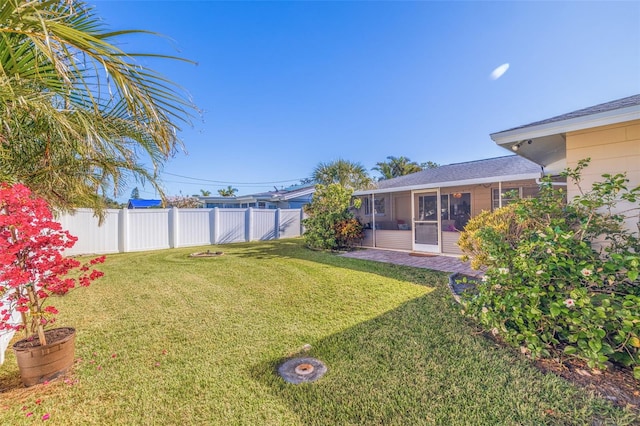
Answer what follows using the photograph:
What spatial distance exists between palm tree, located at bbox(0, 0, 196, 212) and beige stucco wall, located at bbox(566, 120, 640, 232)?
5.46 m

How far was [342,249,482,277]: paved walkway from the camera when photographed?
8.10 m

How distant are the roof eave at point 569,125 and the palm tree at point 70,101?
189 inches

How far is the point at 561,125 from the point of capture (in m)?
3.95

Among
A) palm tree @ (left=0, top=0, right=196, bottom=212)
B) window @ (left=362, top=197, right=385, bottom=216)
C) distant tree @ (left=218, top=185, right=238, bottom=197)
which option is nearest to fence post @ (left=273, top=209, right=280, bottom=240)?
window @ (left=362, top=197, right=385, bottom=216)

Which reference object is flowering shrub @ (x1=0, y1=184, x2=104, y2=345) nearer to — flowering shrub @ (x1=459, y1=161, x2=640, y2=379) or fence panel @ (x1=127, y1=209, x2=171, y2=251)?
flowering shrub @ (x1=459, y1=161, x2=640, y2=379)

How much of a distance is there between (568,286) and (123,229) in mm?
15247

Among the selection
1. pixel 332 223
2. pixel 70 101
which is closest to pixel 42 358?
pixel 70 101

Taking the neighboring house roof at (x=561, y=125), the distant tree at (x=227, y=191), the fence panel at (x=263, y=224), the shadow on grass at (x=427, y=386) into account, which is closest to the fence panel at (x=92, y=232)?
the fence panel at (x=263, y=224)

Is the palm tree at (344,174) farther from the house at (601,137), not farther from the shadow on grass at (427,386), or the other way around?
the shadow on grass at (427,386)

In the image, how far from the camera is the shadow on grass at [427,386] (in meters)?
2.39

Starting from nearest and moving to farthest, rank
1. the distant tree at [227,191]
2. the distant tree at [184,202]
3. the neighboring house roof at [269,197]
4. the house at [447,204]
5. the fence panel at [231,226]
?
the house at [447,204]
the fence panel at [231,226]
the neighboring house roof at [269,197]
the distant tree at [184,202]
the distant tree at [227,191]

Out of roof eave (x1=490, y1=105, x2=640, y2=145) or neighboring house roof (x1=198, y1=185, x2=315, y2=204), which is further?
neighboring house roof (x1=198, y1=185, x2=315, y2=204)

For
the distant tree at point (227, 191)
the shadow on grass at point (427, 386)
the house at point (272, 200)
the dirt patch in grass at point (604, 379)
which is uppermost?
the distant tree at point (227, 191)

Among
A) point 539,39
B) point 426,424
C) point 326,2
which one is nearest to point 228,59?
point 326,2
